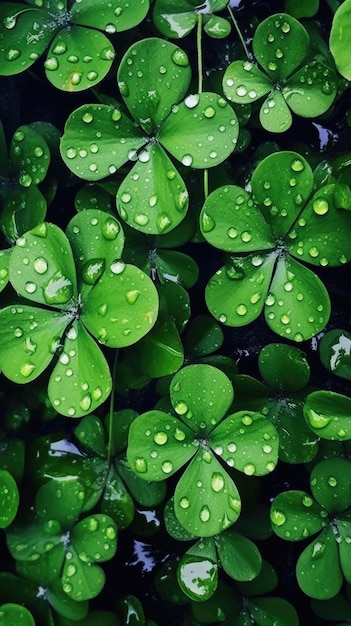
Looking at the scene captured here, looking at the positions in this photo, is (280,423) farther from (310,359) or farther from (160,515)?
(160,515)

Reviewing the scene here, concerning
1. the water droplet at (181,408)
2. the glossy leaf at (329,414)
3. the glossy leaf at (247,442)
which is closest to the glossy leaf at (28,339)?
the water droplet at (181,408)

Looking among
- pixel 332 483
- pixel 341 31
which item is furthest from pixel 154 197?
pixel 332 483

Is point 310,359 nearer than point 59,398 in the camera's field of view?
No

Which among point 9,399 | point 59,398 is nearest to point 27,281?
point 59,398

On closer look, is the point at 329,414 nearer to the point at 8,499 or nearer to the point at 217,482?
the point at 217,482

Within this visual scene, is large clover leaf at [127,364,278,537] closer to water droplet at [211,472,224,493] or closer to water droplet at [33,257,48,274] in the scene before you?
water droplet at [211,472,224,493]

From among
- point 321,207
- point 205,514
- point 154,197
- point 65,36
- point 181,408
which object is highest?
point 65,36

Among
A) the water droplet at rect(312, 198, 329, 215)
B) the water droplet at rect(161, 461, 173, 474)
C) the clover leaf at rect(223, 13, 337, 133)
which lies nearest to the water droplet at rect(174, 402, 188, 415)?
the water droplet at rect(161, 461, 173, 474)

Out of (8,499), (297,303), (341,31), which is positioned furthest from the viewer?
(8,499)
